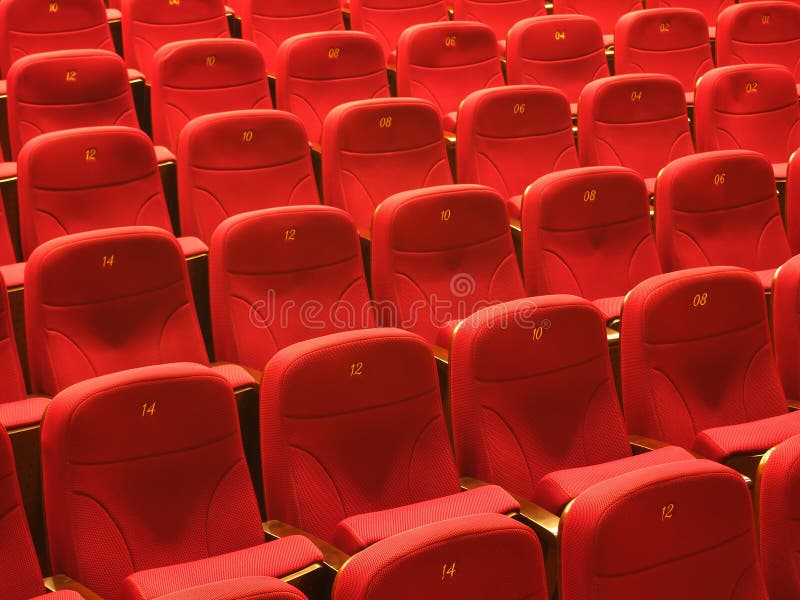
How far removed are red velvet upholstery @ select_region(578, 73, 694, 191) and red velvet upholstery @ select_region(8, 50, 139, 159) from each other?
0.42 m

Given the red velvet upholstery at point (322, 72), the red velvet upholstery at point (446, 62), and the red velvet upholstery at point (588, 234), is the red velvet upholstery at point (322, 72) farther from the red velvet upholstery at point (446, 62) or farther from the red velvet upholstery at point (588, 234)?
the red velvet upholstery at point (588, 234)

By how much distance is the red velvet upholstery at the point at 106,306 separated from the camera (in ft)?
2.37

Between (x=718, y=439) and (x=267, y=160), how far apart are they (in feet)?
1.41

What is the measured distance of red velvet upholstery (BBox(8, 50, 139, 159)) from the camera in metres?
1.00

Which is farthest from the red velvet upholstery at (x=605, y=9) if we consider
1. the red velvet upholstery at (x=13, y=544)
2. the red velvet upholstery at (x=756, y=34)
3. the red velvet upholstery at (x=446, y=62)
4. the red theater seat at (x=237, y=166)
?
the red velvet upholstery at (x=13, y=544)

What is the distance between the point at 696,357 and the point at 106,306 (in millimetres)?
373

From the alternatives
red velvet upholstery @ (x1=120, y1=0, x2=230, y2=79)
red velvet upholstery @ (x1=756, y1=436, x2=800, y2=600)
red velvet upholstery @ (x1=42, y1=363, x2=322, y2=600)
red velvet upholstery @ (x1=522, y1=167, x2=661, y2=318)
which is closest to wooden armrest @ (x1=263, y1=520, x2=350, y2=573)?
red velvet upholstery @ (x1=42, y1=363, x2=322, y2=600)

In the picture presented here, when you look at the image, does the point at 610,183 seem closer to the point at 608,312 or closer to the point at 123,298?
the point at 608,312

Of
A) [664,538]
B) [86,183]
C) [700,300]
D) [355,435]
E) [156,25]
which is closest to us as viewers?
[664,538]

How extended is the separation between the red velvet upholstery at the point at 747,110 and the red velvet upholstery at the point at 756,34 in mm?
176

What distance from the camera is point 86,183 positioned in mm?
884

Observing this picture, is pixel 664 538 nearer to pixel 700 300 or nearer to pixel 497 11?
pixel 700 300

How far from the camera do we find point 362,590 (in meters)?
0.45

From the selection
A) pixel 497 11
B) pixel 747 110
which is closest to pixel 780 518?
pixel 747 110
